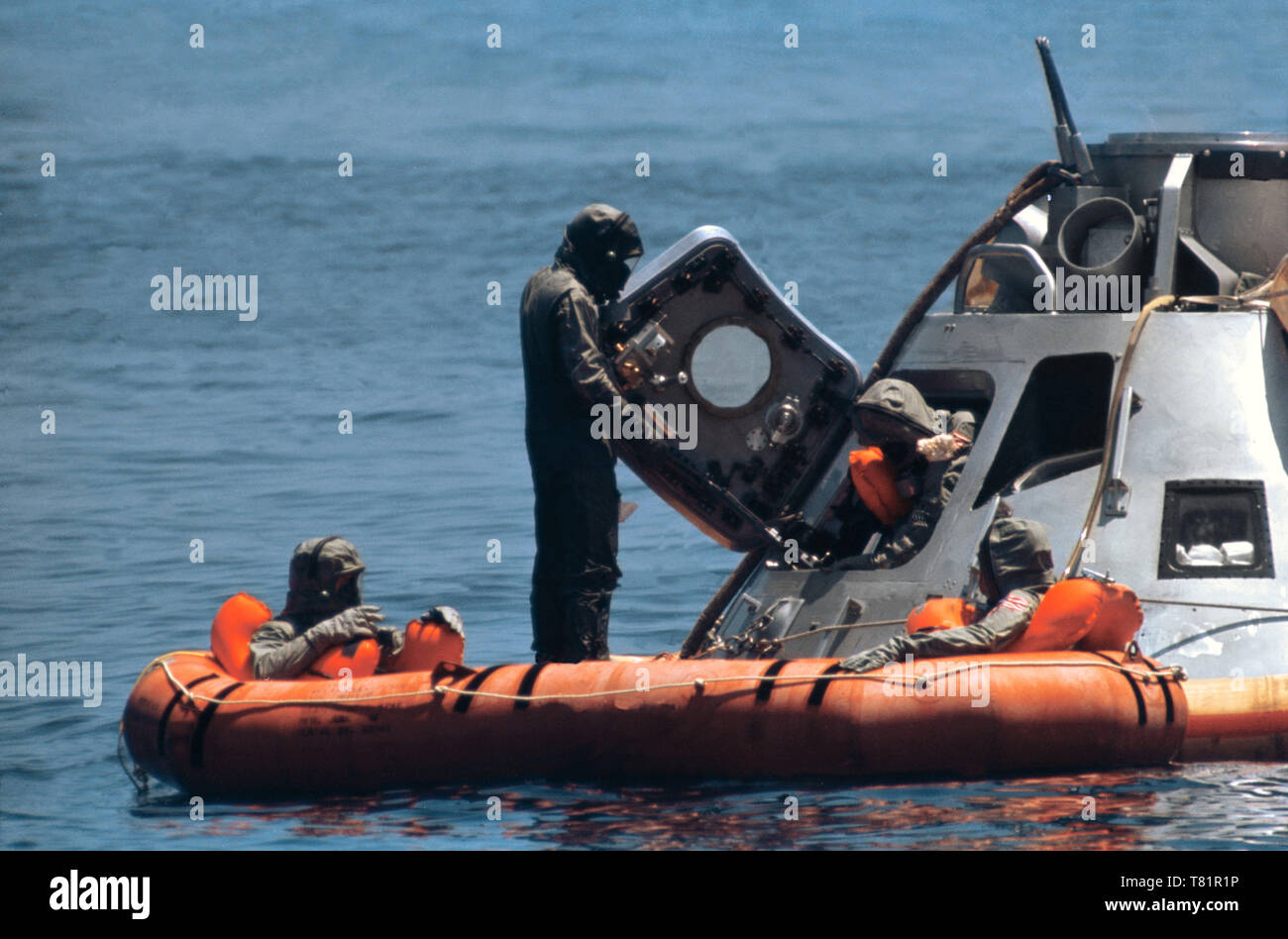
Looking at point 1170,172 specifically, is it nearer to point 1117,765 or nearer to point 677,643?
point 1117,765

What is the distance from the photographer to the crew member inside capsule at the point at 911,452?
9.35 metres

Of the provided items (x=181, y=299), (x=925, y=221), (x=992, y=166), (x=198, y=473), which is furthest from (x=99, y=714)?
(x=992, y=166)

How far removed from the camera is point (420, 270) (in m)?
31.4

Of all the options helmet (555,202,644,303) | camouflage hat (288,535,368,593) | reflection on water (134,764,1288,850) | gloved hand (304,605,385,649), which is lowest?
reflection on water (134,764,1288,850)

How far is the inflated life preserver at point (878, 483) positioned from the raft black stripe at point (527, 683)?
1.67 m

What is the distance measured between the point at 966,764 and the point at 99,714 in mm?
4785

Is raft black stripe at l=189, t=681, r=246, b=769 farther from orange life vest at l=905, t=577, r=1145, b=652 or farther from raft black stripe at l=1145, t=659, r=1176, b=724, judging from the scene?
raft black stripe at l=1145, t=659, r=1176, b=724

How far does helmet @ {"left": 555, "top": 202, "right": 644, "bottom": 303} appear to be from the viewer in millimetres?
9227

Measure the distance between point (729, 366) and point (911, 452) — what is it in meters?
0.89

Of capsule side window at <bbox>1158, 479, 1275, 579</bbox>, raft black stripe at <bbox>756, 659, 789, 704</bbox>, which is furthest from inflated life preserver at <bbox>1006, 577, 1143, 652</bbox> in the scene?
raft black stripe at <bbox>756, 659, 789, 704</bbox>

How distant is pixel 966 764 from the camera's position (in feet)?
26.4

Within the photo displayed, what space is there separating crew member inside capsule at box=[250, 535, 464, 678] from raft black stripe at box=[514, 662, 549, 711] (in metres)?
0.42

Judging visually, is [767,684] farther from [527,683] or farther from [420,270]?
[420,270]

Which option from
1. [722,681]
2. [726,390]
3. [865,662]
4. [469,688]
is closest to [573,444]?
[726,390]
